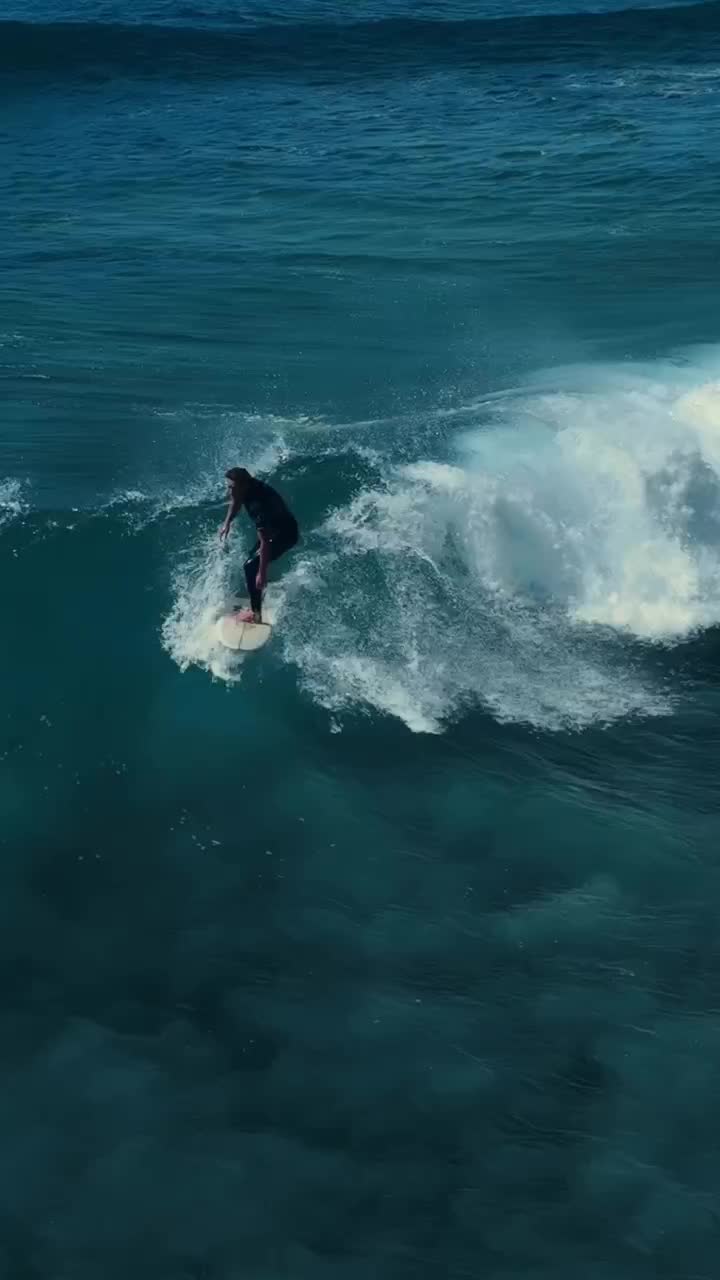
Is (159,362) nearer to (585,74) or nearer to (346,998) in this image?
(346,998)

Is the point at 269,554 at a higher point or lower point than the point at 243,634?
higher

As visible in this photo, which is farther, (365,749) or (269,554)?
(269,554)

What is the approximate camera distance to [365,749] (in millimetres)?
15367

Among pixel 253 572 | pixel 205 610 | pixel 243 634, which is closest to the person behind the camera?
pixel 253 572

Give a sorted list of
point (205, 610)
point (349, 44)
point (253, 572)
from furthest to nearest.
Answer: point (349, 44) < point (205, 610) < point (253, 572)

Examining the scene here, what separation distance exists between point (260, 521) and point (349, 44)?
3471 cm

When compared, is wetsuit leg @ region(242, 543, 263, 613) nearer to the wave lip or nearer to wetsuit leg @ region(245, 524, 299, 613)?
wetsuit leg @ region(245, 524, 299, 613)

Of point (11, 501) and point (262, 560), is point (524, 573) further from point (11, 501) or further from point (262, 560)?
point (11, 501)

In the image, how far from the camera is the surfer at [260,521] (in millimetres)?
15234

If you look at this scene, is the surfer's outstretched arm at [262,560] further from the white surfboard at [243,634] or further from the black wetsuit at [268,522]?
the white surfboard at [243,634]

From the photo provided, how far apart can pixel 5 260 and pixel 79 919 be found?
63.0 feet

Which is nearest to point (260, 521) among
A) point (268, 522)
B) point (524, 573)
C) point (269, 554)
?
point (268, 522)

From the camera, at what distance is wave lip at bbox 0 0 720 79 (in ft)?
141

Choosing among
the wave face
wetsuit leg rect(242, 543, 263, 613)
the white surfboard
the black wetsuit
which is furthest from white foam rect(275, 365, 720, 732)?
the black wetsuit
